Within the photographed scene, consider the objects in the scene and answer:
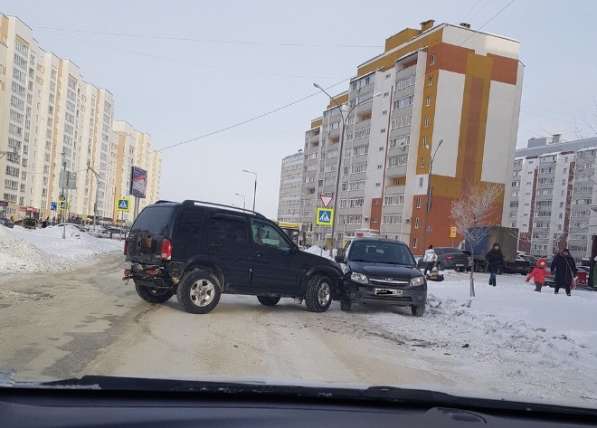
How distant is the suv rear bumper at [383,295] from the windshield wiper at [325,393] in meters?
9.82

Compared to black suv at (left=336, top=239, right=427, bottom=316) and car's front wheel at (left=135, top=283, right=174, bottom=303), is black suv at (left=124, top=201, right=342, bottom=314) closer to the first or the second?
car's front wheel at (left=135, top=283, right=174, bottom=303)

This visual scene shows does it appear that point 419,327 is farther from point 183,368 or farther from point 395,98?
point 395,98

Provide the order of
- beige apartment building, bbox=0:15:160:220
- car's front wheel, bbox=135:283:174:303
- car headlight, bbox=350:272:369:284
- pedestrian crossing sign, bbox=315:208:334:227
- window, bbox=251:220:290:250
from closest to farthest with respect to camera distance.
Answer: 1. window, bbox=251:220:290:250
2. car's front wheel, bbox=135:283:174:303
3. car headlight, bbox=350:272:369:284
4. pedestrian crossing sign, bbox=315:208:334:227
5. beige apartment building, bbox=0:15:160:220

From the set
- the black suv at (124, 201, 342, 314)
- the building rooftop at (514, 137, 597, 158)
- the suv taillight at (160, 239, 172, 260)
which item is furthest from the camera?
the building rooftop at (514, 137, 597, 158)

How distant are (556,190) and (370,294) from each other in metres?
117

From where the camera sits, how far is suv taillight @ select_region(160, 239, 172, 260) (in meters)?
10.2

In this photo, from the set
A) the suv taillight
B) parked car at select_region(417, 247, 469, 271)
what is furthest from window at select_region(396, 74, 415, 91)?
the suv taillight

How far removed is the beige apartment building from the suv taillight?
73100 millimetres

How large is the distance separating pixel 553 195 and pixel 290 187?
64.5 m

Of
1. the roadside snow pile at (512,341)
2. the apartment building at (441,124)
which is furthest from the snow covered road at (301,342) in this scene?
the apartment building at (441,124)

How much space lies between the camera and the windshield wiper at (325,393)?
7.41 ft

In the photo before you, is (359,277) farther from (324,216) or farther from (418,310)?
(324,216)

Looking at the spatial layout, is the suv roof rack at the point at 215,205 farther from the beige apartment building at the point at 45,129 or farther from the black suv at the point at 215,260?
the beige apartment building at the point at 45,129

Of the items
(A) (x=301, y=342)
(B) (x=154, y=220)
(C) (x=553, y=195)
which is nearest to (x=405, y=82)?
(C) (x=553, y=195)
